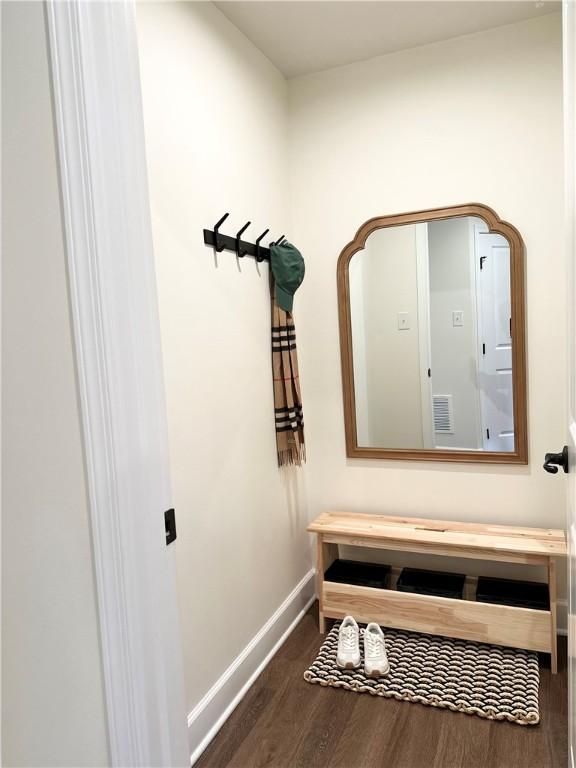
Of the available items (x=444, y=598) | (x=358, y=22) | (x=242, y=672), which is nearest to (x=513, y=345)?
(x=444, y=598)

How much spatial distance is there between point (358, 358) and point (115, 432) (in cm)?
190

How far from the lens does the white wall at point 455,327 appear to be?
248 centimetres

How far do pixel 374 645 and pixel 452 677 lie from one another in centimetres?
31

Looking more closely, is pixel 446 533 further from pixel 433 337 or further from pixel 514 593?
pixel 433 337

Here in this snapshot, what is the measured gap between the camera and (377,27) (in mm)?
2295

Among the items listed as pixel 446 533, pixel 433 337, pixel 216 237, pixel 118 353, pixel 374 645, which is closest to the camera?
pixel 118 353

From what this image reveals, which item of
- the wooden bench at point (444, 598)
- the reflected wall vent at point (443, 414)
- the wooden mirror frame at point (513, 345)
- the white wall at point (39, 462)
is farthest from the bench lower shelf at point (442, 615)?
the white wall at point (39, 462)

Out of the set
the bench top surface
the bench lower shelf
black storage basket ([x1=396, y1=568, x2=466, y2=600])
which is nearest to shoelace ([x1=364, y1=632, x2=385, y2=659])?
the bench lower shelf

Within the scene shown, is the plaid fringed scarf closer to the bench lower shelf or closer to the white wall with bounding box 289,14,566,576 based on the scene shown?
the white wall with bounding box 289,14,566,576

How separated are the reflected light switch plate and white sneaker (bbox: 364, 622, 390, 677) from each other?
132cm

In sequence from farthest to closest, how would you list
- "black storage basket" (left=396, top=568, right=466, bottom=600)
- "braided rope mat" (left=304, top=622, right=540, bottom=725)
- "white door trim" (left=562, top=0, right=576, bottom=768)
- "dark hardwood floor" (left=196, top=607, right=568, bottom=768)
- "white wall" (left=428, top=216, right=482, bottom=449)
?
"white wall" (left=428, top=216, right=482, bottom=449) → "black storage basket" (left=396, top=568, right=466, bottom=600) → "braided rope mat" (left=304, top=622, right=540, bottom=725) → "dark hardwood floor" (left=196, top=607, right=568, bottom=768) → "white door trim" (left=562, top=0, right=576, bottom=768)

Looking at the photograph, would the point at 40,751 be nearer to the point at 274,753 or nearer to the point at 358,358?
the point at 274,753

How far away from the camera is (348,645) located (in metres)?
2.24

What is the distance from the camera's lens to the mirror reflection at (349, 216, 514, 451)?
8.04ft
